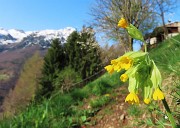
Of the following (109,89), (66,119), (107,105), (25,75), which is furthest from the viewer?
(25,75)

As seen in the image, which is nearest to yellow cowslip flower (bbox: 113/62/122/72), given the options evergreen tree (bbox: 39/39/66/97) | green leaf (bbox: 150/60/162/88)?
green leaf (bbox: 150/60/162/88)

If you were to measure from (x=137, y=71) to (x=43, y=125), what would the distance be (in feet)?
12.0

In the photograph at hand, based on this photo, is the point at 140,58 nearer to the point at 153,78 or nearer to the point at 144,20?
the point at 153,78

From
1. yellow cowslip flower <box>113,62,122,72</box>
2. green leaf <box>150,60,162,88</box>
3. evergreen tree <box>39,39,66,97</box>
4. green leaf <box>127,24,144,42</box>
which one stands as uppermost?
green leaf <box>127,24,144,42</box>

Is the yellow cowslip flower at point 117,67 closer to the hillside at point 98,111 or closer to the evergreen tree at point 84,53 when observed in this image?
the hillside at point 98,111

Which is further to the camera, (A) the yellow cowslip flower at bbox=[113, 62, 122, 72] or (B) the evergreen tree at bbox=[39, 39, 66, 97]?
(B) the evergreen tree at bbox=[39, 39, 66, 97]

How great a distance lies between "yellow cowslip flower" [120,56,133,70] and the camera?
57.3 inches

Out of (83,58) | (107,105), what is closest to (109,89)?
(107,105)

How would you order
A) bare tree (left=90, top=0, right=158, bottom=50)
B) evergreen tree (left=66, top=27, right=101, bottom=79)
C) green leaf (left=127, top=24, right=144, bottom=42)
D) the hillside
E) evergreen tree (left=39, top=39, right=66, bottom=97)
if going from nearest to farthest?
green leaf (left=127, top=24, right=144, bottom=42) → the hillside → bare tree (left=90, top=0, right=158, bottom=50) → evergreen tree (left=66, top=27, right=101, bottom=79) → evergreen tree (left=39, top=39, right=66, bottom=97)

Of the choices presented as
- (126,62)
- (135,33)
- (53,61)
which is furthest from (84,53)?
(126,62)

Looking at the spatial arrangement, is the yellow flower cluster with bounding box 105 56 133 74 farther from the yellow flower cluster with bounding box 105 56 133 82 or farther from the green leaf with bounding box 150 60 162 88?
the green leaf with bounding box 150 60 162 88

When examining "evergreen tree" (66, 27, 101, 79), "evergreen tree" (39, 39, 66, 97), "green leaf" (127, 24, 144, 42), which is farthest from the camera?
"evergreen tree" (39, 39, 66, 97)

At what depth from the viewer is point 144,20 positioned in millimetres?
27234

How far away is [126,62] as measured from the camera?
148 centimetres
